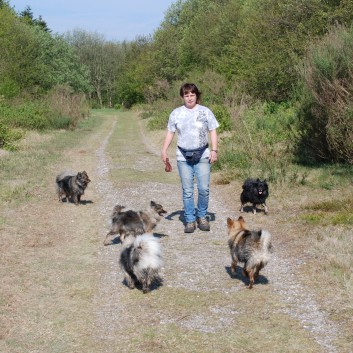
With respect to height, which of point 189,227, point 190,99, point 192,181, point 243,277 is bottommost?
point 243,277

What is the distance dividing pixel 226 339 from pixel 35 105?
3124cm

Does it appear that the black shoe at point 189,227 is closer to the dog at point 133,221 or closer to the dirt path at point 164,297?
the dirt path at point 164,297

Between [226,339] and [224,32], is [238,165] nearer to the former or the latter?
[226,339]

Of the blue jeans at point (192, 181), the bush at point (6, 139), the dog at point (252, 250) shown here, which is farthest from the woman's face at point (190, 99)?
the bush at point (6, 139)

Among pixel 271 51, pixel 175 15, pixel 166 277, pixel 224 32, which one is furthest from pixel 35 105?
pixel 175 15

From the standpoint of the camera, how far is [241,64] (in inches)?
1303

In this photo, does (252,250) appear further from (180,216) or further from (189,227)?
(180,216)

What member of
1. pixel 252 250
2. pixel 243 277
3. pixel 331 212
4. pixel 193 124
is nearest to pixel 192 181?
pixel 193 124

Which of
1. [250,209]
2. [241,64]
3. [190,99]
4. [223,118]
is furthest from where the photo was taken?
[241,64]

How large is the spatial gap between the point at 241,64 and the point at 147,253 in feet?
93.5

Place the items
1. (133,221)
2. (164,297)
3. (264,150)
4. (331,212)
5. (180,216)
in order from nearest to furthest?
(164,297)
(133,221)
(331,212)
(180,216)
(264,150)

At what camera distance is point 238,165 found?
53.2 feet

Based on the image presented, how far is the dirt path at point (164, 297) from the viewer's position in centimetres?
522

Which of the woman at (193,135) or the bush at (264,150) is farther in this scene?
the bush at (264,150)
